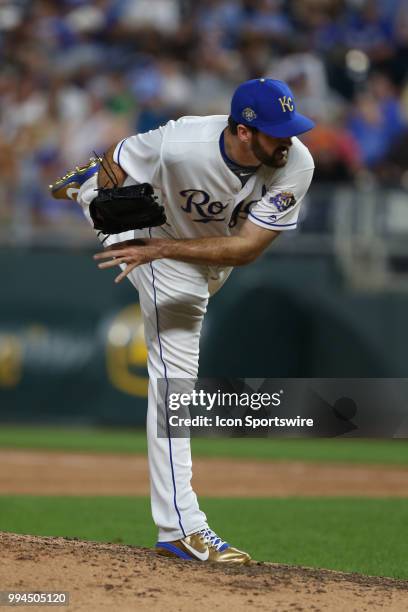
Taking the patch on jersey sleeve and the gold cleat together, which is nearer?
the patch on jersey sleeve

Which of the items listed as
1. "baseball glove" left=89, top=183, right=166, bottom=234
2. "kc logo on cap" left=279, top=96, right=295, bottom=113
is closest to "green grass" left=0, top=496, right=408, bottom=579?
"baseball glove" left=89, top=183, right=166, bottom=234

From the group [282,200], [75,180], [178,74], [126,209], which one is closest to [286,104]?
[282,200]

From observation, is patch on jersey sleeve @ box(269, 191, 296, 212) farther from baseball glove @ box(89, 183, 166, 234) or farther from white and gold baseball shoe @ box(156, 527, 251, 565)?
white and gold baseball shoe @ box(156, 527, 251, 565)

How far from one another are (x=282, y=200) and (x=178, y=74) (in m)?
10.0

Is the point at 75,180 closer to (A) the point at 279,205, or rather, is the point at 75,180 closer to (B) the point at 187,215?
(B) the point at 187,215

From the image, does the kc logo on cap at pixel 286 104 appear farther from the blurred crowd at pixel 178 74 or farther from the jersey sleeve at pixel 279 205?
the blurred crowd at pixel 178 74

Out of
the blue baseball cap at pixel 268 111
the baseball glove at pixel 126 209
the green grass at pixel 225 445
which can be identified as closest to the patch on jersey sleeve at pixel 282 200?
the blue baseball cap at pixel 268 111

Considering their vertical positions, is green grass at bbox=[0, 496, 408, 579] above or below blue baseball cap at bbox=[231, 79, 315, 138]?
below

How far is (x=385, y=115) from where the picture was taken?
1257cm

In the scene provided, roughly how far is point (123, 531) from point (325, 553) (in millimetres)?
1284

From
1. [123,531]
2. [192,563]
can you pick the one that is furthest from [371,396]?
[192,563]

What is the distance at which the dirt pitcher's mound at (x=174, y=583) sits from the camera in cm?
371

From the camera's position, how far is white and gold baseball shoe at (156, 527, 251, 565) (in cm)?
444

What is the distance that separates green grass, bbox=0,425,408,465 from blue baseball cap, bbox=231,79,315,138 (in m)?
6.89
